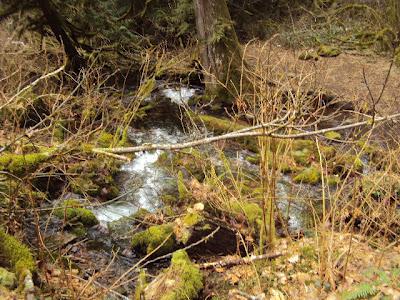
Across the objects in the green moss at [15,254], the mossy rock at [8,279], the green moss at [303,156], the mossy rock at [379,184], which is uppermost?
the mossy rock at [8,279]

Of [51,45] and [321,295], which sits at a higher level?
[51,45]

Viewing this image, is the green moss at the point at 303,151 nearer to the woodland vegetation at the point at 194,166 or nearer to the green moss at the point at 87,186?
the woodland vegetation at the point at 194,166

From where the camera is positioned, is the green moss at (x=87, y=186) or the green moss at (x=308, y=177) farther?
the green moss at (x=308, y=177)

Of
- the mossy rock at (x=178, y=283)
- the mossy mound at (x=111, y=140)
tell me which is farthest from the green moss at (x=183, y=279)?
the mossy mound at (x=111, y=140)

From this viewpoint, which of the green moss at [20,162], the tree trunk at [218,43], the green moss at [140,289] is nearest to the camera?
the green moss at [140,289]

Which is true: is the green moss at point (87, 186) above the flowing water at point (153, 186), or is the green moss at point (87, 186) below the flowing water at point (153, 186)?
above

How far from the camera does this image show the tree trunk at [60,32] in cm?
962

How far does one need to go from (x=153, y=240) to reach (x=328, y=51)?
11056mm

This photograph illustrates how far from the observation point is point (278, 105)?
15.6ft

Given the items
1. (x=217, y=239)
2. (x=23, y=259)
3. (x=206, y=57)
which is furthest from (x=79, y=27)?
(x=23, y=259)

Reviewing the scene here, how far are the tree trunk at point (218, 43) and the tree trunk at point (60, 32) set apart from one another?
324cm

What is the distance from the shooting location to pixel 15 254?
3.90m

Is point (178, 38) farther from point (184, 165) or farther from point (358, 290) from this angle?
point (358, 290)

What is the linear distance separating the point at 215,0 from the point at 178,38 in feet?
13.0
